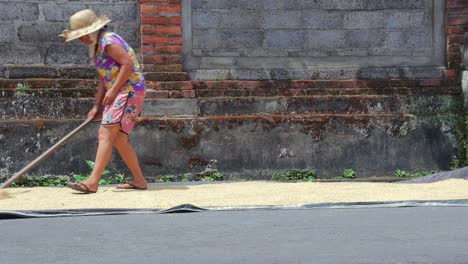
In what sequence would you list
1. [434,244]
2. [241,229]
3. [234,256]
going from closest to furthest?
→ [234,256]
[434,244]
[241,229]

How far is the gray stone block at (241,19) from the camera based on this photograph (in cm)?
935

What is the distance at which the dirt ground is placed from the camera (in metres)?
6.50

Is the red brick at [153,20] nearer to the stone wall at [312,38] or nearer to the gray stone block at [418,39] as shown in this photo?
the stone wall at [312,38]

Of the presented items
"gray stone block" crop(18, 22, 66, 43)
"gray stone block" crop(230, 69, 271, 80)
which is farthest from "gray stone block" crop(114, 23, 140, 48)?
"gray stone block" crop(230, 69, 271, 80)

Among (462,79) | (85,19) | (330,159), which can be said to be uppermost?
(85,19)

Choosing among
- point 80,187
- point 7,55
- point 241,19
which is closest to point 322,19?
point 241,19

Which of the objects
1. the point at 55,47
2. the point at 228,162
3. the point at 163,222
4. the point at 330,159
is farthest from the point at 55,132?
the point at 163,222

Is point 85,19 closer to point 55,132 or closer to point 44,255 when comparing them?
point 55,132

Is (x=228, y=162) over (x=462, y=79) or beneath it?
beneath

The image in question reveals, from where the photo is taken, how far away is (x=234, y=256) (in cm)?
412

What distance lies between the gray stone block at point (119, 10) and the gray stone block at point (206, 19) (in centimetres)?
57

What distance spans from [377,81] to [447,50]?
773 mm

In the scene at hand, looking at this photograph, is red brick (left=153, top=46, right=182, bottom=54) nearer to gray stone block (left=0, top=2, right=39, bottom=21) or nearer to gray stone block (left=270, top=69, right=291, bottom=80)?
gray stone block (left=270, top=69, right=291, bottom=80)

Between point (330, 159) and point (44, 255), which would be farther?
point (330, 159)
